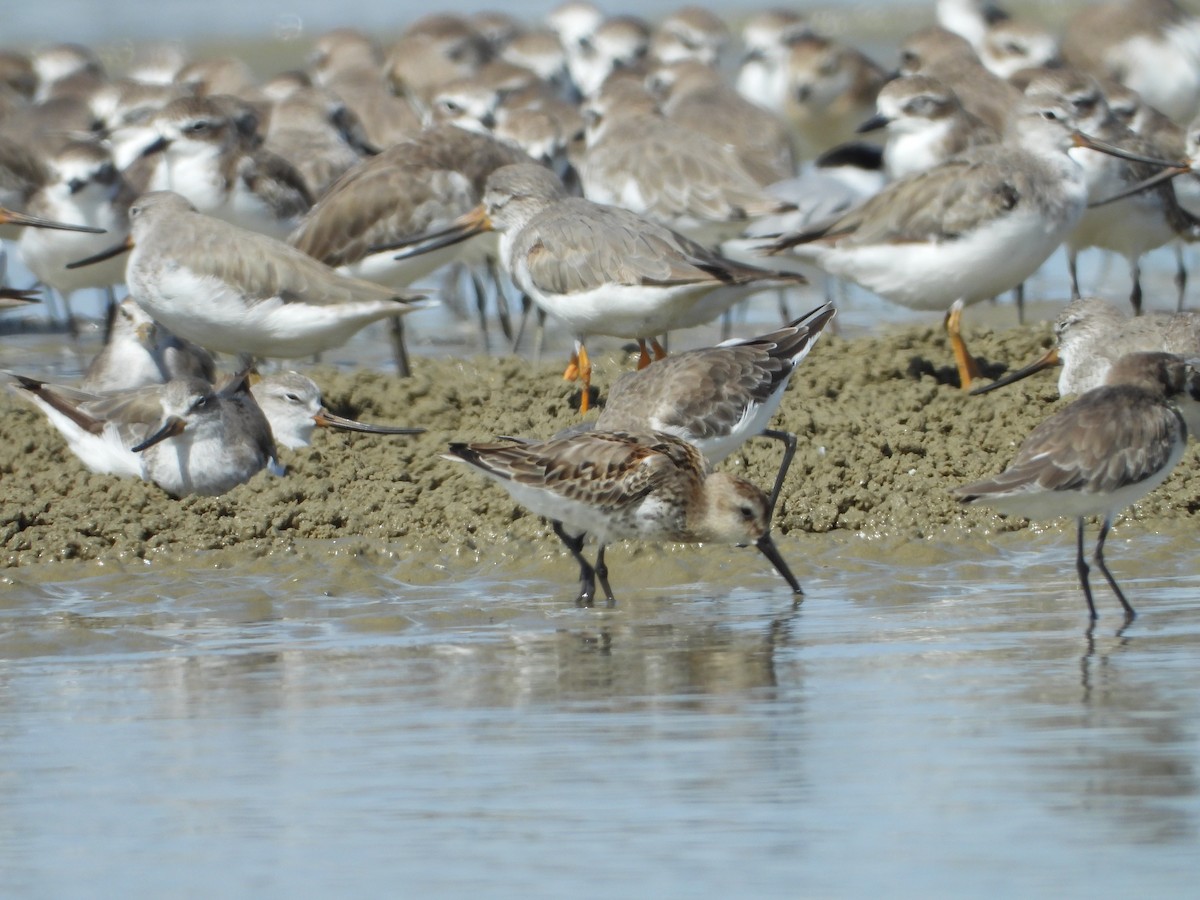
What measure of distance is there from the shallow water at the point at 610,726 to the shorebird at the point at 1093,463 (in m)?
0.35

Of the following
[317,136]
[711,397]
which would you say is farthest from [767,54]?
[711,397]

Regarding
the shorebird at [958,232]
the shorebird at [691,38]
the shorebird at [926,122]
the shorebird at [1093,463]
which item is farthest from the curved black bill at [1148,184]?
the shorebird at [691,38]

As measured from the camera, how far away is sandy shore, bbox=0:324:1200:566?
8.28m

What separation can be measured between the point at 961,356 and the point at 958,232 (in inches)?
26.2

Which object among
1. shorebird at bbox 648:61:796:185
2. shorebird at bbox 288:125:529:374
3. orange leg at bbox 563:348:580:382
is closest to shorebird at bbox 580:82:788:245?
shorebird at bbox 648:61:796:185

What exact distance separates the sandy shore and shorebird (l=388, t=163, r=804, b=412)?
1.15 ft

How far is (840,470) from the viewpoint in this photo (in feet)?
28.6

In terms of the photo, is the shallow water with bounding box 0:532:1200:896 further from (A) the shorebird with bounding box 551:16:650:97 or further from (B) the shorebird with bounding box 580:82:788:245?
(A) the shorebird with bounding box 551:16:650:97

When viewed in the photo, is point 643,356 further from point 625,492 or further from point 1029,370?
point 625,492

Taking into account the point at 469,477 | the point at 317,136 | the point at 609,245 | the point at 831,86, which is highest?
the point at 831,86

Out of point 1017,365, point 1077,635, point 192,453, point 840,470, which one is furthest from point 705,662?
point 1017,365

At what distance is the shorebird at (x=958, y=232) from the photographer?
10445 mm

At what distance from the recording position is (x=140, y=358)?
11008 millimetres

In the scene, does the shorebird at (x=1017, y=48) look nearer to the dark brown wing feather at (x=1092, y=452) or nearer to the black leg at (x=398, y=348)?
the black leg at (x=398, y=348)
